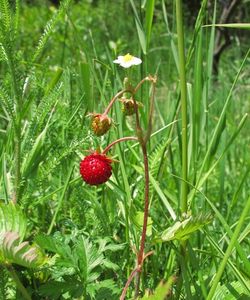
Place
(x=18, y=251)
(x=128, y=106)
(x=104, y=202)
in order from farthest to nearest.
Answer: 1. (x=104, y=202)
2. (x=128, y=106)
3. (x=18, y=251)

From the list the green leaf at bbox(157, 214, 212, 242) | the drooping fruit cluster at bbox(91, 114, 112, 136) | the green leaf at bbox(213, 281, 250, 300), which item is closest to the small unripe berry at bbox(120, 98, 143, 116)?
the drooping fruit cluster at bbox(91, 114, 112, 136)

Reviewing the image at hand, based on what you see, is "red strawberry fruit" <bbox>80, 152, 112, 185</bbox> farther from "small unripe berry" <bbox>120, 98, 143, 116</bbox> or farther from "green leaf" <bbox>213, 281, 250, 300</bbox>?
"green leaf" <bbox>213, 281, 250, 300</bbox>

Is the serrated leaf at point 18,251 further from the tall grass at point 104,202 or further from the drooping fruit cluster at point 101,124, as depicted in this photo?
the drooping fruit cluster at point 101,124

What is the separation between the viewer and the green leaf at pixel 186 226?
2.17ft

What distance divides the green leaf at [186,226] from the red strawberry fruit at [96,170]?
0.33ft

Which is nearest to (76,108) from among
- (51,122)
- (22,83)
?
(51,122)

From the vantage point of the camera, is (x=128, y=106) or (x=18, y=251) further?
(x=128, y=106)

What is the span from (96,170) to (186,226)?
128mm

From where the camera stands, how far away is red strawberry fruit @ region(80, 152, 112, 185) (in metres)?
0.71

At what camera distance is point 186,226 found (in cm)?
67

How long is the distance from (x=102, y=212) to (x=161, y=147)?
0.14m

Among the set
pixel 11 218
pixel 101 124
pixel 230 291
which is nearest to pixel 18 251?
pixel 11 218

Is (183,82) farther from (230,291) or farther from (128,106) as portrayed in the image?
(230,291)

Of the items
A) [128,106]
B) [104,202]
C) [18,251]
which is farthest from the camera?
[104,202]
